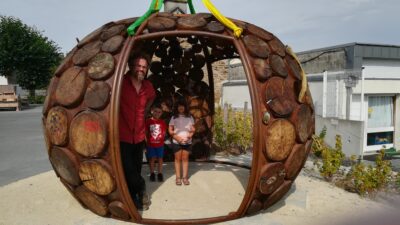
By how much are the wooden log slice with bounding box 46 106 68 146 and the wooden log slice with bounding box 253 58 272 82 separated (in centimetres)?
196

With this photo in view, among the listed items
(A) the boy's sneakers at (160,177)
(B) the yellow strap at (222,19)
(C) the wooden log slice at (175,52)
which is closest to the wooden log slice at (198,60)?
(C) the wooden log slice at (175,52)

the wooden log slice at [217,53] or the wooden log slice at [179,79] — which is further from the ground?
the wooden log slice at [217,53]

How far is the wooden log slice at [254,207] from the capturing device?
391 centimetres

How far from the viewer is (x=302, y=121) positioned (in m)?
3.99

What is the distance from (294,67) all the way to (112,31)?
2.05m

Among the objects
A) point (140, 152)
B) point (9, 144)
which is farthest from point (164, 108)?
point (9, 144)

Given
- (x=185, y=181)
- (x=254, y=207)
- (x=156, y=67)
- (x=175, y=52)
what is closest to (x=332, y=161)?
(x=185, y=181)

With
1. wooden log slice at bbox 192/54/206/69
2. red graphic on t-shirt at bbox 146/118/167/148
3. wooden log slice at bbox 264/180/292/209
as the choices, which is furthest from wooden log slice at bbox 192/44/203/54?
wooden log slice at bbox 264/180/292/209

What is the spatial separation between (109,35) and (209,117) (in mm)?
3389

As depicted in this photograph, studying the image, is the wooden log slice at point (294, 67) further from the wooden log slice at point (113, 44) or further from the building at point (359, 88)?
the building at point (359, 88)

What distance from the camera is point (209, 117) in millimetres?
7012

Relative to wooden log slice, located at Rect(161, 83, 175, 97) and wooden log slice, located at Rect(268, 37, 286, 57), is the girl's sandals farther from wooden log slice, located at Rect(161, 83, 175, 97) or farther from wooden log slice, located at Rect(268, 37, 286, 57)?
wooden log slice, located at Rect(268, 37, 286, 57)

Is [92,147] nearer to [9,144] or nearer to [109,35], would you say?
[109,35]

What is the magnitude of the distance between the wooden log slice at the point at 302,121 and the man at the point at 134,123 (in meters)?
1.73
